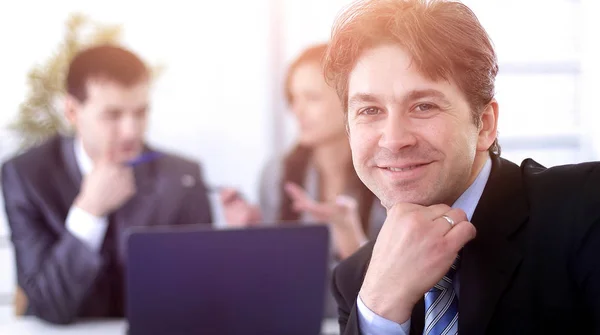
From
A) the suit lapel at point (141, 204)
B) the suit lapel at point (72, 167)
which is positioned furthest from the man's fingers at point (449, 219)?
the suit lapel at point (72, 167)

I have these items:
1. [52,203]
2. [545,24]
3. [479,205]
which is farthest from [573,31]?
[52,203]

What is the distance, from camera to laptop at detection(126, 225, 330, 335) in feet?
4.20

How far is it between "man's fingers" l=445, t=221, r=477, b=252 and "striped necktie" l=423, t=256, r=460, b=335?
7 centimetres

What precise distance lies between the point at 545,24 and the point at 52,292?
146 centimetres

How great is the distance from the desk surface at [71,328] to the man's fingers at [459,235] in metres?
0.98

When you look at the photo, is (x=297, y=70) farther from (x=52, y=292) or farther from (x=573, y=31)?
(x=573, y=31)

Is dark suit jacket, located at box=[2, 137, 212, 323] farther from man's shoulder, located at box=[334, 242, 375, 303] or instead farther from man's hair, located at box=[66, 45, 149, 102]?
man's shoulder, located at box=[334, 242, 375, 303]

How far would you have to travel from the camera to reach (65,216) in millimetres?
2203

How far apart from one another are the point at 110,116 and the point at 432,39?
1.85 metres

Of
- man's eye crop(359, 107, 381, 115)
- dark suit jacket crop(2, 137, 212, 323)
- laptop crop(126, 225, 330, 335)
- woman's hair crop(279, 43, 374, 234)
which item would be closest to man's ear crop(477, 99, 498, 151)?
man's eye crop(359, 107, 381, 115)

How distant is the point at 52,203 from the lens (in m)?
2.21

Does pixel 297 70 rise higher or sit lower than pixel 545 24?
lower

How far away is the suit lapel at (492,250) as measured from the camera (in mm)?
689

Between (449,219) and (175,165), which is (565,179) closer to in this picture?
(449,219)
